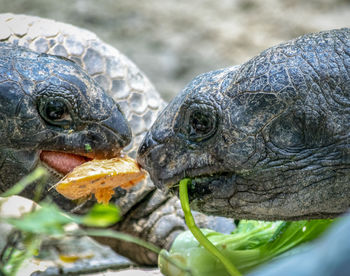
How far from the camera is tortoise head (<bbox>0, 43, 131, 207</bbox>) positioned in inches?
Result: 174

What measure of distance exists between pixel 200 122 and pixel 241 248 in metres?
1.21

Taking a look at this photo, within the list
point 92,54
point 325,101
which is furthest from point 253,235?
point 92,54

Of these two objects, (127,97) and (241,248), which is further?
(127,97)

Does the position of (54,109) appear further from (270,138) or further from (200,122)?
(270,138)

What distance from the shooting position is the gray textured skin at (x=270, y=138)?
11.8 feet

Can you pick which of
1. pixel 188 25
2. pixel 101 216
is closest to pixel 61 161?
pixel 101 216

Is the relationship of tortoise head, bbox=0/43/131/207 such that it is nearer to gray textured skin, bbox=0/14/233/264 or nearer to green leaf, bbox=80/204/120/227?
gray textured skin, bbox=0/14/233/264

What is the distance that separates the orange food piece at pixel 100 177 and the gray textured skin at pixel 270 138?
49 cm

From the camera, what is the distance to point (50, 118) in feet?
14.7

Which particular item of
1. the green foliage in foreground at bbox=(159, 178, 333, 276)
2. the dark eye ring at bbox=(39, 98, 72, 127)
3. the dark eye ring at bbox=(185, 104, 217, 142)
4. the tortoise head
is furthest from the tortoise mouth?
the dark eye ring at bbox=(39, 98, 72, 127)

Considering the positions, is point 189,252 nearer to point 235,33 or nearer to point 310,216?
point 310,216

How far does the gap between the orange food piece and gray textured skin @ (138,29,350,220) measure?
1.62ft

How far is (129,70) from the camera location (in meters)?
6.28

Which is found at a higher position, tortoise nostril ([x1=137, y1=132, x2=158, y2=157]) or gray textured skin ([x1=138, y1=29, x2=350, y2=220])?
gray textured skin ([x1=138, y1=29, x2=350, y2=220])
